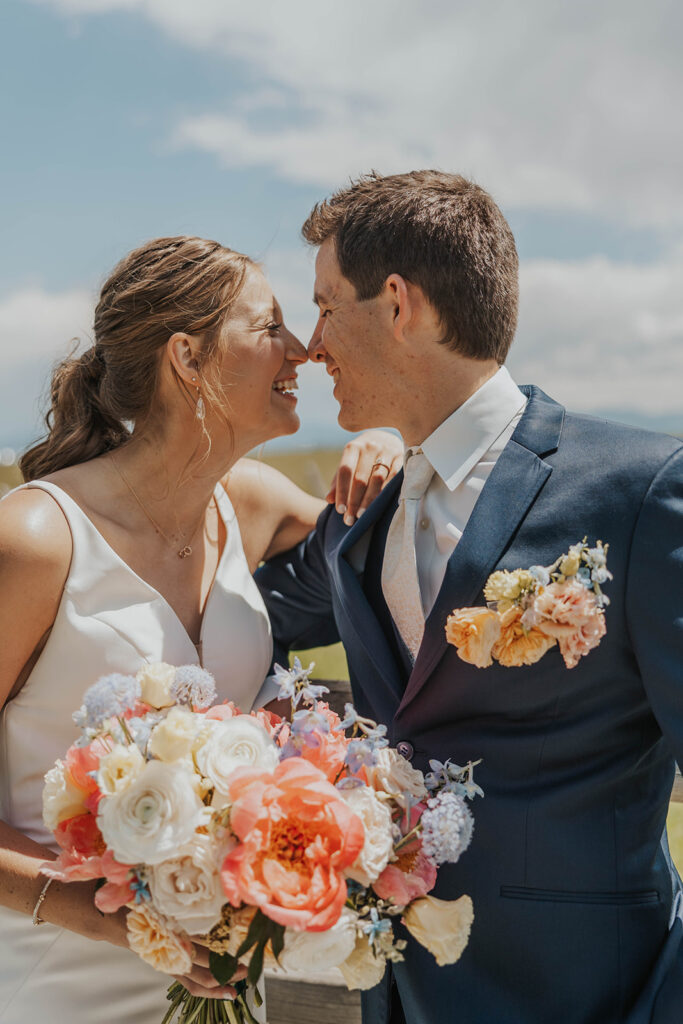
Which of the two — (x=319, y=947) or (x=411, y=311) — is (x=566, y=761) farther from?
(x=411, y=311)

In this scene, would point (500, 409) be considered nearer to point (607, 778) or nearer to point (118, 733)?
point (607, 778)

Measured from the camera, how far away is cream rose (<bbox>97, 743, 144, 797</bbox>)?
196 cm

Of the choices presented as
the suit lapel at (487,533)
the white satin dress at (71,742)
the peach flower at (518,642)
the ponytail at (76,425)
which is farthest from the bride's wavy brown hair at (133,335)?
the peach flower at (518,642)

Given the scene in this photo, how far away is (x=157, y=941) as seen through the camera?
206 cm

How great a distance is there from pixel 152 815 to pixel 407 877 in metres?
0.61

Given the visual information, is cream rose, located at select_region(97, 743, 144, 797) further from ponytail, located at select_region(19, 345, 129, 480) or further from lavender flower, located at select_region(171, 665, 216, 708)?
ponytail, located at select_region(19, 345, 129, 480)

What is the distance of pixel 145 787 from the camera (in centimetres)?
194

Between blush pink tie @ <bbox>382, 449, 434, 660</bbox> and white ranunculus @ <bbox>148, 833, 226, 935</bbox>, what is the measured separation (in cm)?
110

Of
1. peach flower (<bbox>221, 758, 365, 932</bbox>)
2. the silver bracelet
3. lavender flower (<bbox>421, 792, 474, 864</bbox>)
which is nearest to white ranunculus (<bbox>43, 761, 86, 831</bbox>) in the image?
peach flower (<bbox>221, 758, 365, 932</bbox>)

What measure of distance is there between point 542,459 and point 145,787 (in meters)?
1.47

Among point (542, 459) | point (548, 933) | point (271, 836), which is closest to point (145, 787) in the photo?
point (271, 836)

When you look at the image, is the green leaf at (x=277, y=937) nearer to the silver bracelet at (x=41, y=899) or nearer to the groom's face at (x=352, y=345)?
the silver bracelet at (x=41, y=899)

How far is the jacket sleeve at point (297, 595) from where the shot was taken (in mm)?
3832

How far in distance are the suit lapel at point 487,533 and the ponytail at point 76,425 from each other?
5.61 ft
